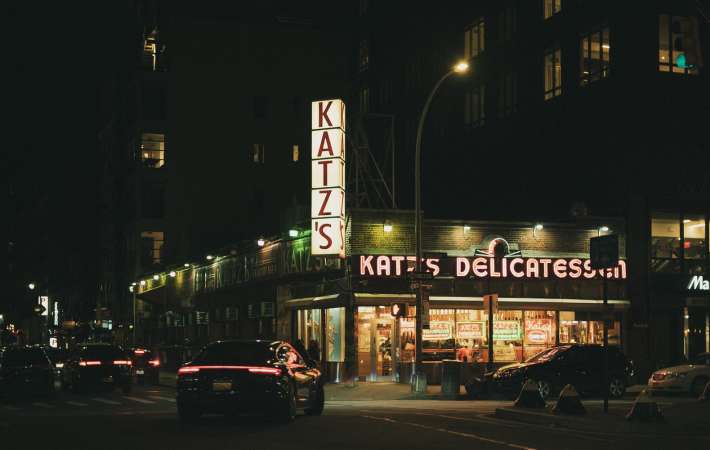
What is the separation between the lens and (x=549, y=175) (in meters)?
46.4

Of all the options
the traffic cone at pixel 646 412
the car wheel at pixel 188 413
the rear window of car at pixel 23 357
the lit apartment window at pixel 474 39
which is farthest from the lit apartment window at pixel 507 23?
the car wheel at pixel 188 413

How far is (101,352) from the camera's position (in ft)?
111

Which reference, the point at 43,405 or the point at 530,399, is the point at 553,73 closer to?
the point at 530,399

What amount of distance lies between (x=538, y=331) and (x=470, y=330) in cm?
266

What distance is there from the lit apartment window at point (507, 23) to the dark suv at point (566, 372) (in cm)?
2241

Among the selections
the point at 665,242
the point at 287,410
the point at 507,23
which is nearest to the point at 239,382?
the point at 287,410

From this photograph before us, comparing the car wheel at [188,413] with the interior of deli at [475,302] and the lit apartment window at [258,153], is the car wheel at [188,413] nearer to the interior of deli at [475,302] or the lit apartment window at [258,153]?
the interior of deli at [475,302]

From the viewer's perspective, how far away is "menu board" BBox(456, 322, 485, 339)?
38906 mm

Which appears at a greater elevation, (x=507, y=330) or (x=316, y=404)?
(x=507, y=330)

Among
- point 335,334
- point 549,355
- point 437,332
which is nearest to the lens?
point 549,355

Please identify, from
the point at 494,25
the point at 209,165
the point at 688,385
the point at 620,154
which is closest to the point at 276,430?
the point at 688,385

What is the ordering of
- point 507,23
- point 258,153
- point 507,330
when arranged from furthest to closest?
point 258,153 → point 507,23 → point 507,330

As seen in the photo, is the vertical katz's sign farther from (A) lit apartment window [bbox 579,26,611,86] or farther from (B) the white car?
(B) the white car

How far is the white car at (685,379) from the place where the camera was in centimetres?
3127
